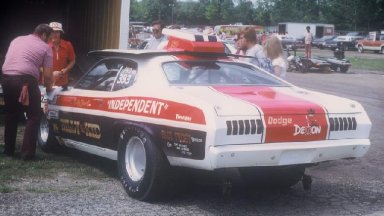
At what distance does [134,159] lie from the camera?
6047mm

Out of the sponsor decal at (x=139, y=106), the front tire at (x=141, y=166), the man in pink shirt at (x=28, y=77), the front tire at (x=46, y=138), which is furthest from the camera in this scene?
the front tire at (x=46, y=138)

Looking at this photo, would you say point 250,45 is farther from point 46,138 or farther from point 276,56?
point 46,138

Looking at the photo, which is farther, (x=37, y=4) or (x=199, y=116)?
(x=37, y=4)

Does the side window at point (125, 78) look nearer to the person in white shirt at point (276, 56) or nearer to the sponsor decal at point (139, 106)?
the sponsor decal at point (139, 106)

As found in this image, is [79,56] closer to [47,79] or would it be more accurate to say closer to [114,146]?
[47,79]

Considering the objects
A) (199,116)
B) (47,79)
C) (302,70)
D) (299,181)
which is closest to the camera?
(199,116)

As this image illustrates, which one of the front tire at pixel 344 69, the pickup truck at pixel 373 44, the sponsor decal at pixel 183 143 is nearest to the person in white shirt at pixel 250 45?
the sponsor decal at pixel 183 143

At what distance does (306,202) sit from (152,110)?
1729 mm

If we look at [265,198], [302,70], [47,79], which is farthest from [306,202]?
[302,70]

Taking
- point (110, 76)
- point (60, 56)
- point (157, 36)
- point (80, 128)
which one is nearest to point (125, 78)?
point (110, 76)

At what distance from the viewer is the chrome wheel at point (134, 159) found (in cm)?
596

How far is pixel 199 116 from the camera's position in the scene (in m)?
5.16

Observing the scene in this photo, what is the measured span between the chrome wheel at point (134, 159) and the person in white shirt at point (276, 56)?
2.82 metres

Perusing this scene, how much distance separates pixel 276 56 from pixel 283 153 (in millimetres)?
3157
